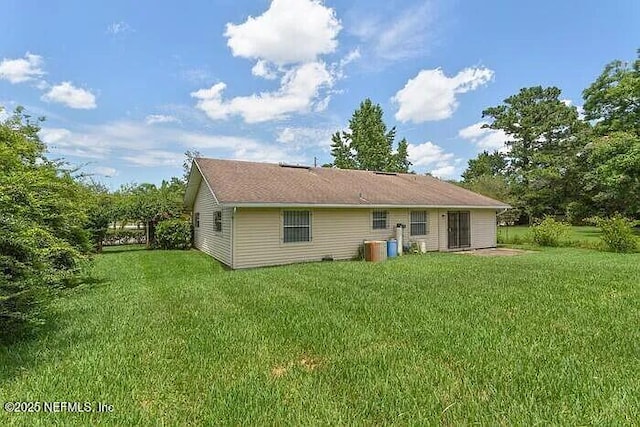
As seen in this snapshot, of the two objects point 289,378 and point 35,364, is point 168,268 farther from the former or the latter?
point 289,378

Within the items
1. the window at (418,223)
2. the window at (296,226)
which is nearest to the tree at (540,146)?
the window at (418,223)

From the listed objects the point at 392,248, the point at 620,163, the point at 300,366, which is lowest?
the point at 300,366

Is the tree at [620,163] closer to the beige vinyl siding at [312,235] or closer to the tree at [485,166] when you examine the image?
the beige vinyl siding at [312,235]

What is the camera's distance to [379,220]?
14477mm

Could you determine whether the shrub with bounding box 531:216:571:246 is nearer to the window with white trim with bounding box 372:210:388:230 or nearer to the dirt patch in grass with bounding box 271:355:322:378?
the window with white trim with bounding box 372:210:388:230

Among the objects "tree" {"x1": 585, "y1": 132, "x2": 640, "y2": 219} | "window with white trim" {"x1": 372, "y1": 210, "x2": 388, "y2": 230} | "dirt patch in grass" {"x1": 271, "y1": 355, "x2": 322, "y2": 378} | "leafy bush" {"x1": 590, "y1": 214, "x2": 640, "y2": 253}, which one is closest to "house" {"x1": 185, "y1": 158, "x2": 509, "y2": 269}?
"window with white trim" {"x1": 372, "y1": 210, "x2": 388, "y2": 230}

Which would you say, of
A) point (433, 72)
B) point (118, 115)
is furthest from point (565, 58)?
point (118, 115)

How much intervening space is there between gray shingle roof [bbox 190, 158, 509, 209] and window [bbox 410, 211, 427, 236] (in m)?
0.61

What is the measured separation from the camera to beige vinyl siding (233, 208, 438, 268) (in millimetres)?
11359

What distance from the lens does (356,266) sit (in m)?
10.8

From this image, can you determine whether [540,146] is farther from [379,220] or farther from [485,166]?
[379,220]

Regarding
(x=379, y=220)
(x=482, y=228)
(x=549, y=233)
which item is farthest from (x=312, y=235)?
(x=549, y=233)

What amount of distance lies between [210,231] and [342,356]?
36.7 ft

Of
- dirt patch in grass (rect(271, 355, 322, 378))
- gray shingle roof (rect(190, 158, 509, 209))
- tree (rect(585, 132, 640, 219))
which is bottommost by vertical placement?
dirt patch in grass (rect(271, 355, 322, 378))
